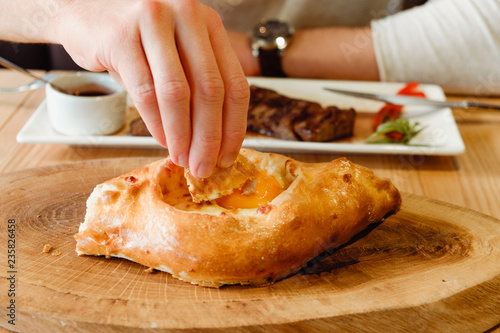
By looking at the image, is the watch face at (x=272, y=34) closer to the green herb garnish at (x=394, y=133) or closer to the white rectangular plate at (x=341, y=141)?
the white rectangular plate at (x=341, y=141)

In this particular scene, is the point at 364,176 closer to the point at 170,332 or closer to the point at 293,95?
the point at 170,332

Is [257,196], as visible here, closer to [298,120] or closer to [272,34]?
[298,120]

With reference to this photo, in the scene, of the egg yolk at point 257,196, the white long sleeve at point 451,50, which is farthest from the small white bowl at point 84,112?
the white long sleeve at point 451,50

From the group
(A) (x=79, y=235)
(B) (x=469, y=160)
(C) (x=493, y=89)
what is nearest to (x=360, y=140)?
(B) (x=469, y=160)

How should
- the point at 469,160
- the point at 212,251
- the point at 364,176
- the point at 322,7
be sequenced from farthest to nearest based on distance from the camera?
the point at 322,7 < the point at 469,160 < the point at 364,176 < the point at 212,251

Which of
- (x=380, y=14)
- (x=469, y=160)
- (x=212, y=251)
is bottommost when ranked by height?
(x=469, y=160)

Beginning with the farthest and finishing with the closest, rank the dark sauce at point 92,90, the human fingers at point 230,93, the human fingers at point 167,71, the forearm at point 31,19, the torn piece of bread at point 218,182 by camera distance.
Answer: the dark sauce at point 92,90, the forearm at point 31,19, the torn piece of bread at point 218,182, the human fingers at point 230,93, the human fingers at point 167,71
